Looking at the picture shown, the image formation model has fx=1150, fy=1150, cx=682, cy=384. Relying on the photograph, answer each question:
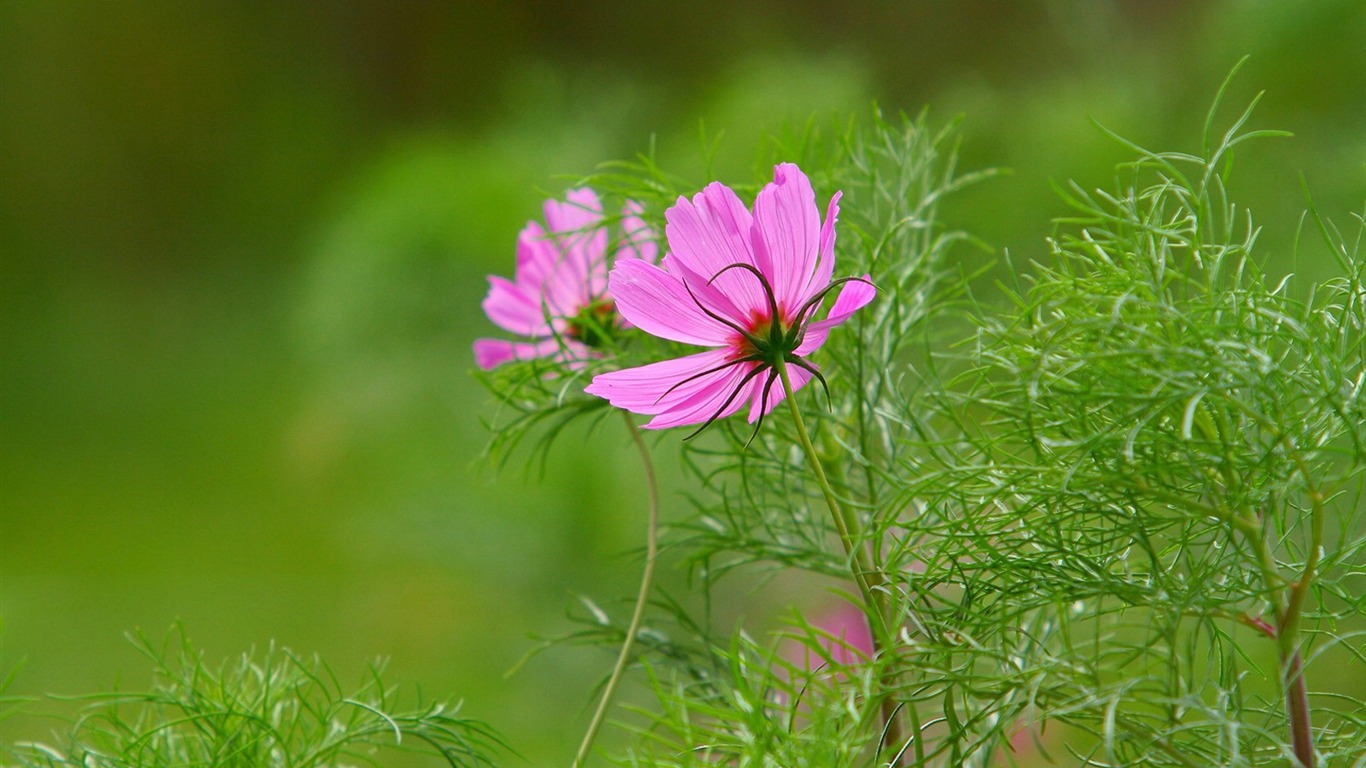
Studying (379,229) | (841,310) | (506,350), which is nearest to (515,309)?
(506,350)

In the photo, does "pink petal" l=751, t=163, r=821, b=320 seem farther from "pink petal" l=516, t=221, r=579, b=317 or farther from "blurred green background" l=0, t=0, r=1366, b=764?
"blurred green background" l=0, t=0, r=1366, b=764

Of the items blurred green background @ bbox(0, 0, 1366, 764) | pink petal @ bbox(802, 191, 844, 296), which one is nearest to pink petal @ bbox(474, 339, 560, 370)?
pink petal @ bbox(802, 191, 844, 296)

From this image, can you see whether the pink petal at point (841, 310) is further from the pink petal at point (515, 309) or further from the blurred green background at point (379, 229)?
the blurred green background at point (379, 229)

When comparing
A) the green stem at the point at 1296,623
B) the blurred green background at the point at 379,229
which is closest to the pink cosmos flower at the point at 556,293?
the green stem at the point at 1296,623

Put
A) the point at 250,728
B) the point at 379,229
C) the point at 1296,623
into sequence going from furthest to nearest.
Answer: the point at 379,229 → the point at 250,728 → the point at 1296,623

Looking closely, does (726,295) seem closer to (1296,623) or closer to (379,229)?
(1296,623)

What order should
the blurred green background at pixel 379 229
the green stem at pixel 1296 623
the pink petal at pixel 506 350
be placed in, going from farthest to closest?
the blurred green background at pixel 379 229
the pink petal at pixel 506 350
the green stem at pixel 1296 623

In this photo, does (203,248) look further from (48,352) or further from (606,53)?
(606,53)

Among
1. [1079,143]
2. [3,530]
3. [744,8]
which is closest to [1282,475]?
[1079,143]
